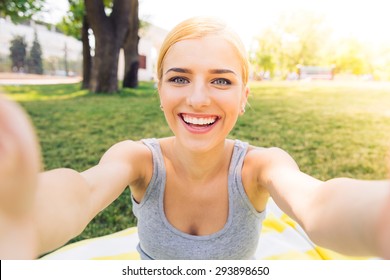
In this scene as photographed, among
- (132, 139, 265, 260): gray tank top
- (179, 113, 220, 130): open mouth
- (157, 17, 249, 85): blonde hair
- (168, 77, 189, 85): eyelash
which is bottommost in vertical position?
(132, 139, 265, 260): gray tank top

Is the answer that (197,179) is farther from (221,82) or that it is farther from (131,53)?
(131,53)

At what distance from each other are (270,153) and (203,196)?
6.2 inches

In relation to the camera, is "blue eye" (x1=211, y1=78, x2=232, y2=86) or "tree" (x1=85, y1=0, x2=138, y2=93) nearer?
"blue eye" (x1=211, y1=78, x2=232, y2=86)

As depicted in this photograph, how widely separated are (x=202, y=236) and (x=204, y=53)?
1.00ft

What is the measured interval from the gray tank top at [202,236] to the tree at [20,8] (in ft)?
10.1

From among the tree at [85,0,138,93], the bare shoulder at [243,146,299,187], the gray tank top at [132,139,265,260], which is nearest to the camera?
the bare shoulder at [243,146,299,187]

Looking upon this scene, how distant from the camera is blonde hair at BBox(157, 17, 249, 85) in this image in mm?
624

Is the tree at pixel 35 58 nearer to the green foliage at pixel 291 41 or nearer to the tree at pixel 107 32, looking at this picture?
the tree at pixel 107 32

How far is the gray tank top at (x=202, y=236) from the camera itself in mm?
699

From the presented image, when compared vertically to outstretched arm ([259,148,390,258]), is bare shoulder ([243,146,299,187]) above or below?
below

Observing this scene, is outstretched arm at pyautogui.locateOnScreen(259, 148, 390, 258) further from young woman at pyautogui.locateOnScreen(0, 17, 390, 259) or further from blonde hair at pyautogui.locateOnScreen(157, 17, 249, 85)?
blonde hair at pyautogui.locateOnScreen(157, 17, 249, 85)

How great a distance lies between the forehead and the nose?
32mm

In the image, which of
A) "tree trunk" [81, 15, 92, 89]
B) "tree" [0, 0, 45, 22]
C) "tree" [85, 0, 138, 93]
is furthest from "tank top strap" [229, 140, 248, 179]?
"tree trunk" [81, 15, 92, 89]

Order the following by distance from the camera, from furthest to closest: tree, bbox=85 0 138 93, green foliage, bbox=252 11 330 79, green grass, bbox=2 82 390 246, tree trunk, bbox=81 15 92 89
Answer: tree trunk, bbox=81 15 92 89 → tree, bbox=85 0 138 93 → green grass, bbox=2 82 390 246 → green foliage, bbox=252 11 330 79
